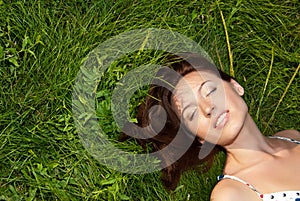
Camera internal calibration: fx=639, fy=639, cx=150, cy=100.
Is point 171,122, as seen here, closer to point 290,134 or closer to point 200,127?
point 200,127

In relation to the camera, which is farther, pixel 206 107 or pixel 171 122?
pixel 171 122

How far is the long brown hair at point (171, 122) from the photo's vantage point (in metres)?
2.66

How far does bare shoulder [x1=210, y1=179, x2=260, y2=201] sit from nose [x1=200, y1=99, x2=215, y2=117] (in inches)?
12.5

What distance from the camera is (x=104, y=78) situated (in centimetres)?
285

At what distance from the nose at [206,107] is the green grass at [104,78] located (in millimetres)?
426

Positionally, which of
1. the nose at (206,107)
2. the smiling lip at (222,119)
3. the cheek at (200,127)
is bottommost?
the cheek at (200,127)

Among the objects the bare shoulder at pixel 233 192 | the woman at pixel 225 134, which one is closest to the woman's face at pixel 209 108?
the woman at pixel 225 134

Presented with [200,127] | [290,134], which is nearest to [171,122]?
[200,127]

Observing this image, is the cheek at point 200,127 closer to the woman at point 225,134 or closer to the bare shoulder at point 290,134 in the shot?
the woman at point 225,134

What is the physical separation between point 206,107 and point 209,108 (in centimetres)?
1

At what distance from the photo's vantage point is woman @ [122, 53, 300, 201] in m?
2.54

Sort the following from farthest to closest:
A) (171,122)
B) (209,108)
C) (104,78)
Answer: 1. (104,78)
2. (171,122)
3. (209,108)

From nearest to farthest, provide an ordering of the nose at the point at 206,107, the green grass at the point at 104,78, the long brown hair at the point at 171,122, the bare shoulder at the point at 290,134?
the nose at the point at 206,107 < the long brown hair at the point at 171,122 < the green grass at the point at 104,78 < the bare shoulder at the point at 290,134

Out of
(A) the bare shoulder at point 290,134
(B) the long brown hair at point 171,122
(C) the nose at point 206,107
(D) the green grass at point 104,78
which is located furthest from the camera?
(A) the bare shoulder at point 290,134
